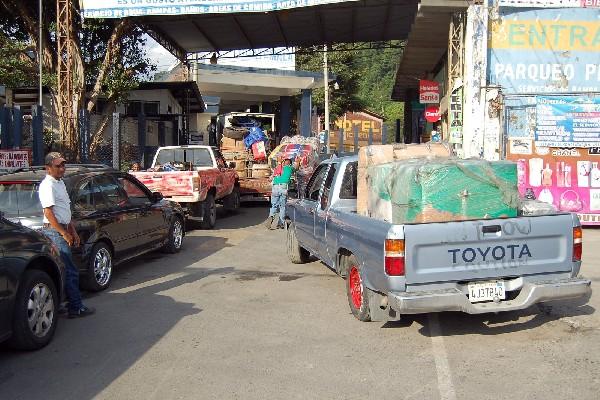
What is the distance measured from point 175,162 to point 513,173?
35.0 ft

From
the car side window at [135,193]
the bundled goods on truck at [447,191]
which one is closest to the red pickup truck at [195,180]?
the car side window at [135,193]

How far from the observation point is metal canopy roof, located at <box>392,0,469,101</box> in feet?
47.2

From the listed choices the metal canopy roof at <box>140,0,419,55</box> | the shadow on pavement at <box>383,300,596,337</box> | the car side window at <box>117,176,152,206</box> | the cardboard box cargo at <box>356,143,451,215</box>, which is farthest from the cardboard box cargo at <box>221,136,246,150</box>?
the shadow on pavement at <box>383,300,596,337</box>

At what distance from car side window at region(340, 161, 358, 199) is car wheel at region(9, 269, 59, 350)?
3.34 meters

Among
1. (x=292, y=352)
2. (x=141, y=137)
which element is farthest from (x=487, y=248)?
(x=141, y=137)

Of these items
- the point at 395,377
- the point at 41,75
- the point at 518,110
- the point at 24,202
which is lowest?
the point at 395,377

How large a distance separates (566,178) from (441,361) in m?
8.87

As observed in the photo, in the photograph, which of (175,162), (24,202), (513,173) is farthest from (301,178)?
(513,173)

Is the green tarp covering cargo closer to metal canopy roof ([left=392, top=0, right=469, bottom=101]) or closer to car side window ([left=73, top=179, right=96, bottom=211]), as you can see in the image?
car side window ([left=73, top=179, right=96, bottom=211])

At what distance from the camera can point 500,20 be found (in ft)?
44.4

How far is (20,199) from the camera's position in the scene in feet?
24.0

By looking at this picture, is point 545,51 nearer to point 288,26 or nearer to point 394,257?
point 394,257

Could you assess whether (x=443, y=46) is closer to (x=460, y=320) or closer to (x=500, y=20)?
(x=500, y=20)

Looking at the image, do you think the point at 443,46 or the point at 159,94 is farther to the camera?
the point at 159,94
